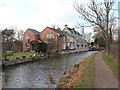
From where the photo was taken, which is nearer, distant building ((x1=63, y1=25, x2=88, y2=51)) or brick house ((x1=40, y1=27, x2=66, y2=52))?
brick house ((x1=40, y1=27, x2=66, y2=52))

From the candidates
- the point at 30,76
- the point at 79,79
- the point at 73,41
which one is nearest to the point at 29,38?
the point at 73,41

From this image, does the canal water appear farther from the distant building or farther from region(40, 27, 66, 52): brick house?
the distant building

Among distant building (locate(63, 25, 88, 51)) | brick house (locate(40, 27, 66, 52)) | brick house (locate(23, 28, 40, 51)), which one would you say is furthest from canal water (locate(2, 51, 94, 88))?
distant building (locate(63, 25, 88, 51))

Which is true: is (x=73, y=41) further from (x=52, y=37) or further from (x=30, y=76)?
(x=30, y=76)

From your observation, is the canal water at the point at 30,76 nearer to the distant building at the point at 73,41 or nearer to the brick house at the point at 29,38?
the brick house at the point at 29,38

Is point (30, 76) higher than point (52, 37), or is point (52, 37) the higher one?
point (52, 37)

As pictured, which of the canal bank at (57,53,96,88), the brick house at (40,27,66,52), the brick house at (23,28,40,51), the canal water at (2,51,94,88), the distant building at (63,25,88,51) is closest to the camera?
the canal bank at (57,53,96,88)

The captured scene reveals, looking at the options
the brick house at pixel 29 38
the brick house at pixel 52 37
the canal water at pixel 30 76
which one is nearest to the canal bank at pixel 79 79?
the canal water at pixel 30 76

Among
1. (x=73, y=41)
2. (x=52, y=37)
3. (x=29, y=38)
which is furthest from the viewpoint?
(x=73, y=41)

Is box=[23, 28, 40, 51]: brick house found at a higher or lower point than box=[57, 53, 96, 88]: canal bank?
higher

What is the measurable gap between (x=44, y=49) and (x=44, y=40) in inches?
320

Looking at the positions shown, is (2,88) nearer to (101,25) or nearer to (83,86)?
(83,86)

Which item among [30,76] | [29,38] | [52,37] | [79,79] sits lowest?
[30,76]

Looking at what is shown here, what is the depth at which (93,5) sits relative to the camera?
1478 inches
